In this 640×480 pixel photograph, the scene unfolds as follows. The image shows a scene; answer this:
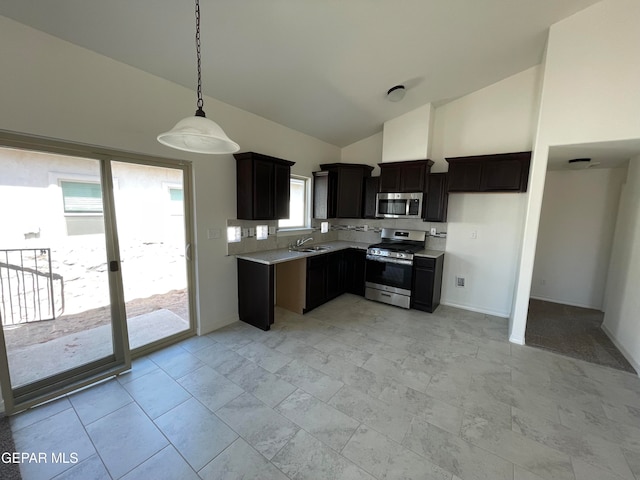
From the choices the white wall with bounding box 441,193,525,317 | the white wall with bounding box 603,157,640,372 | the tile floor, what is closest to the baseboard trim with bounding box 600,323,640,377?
the white wall with bounding box 603,157,640,372

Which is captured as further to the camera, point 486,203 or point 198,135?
point 486,203

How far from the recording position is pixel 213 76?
2652 millimetres

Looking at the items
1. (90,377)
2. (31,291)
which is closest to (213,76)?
(31,291)

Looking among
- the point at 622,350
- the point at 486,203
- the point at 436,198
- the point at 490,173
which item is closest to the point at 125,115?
the point at 436,198

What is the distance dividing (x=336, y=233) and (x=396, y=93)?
2816 mm

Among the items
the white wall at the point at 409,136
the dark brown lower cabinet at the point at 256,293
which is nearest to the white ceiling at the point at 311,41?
the white wall at the point at 409,136

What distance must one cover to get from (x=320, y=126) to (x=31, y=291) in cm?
393

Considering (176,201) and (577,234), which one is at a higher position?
(176,201)

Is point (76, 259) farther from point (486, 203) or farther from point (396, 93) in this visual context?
point (486, 203)

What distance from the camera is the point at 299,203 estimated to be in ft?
15.5

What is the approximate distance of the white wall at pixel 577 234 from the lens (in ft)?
13.3

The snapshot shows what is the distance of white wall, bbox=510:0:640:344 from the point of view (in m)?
2.43

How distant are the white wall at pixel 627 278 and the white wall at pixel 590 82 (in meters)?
0.16

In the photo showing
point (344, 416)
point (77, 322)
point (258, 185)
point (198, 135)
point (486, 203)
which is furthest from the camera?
point (486, 203)
